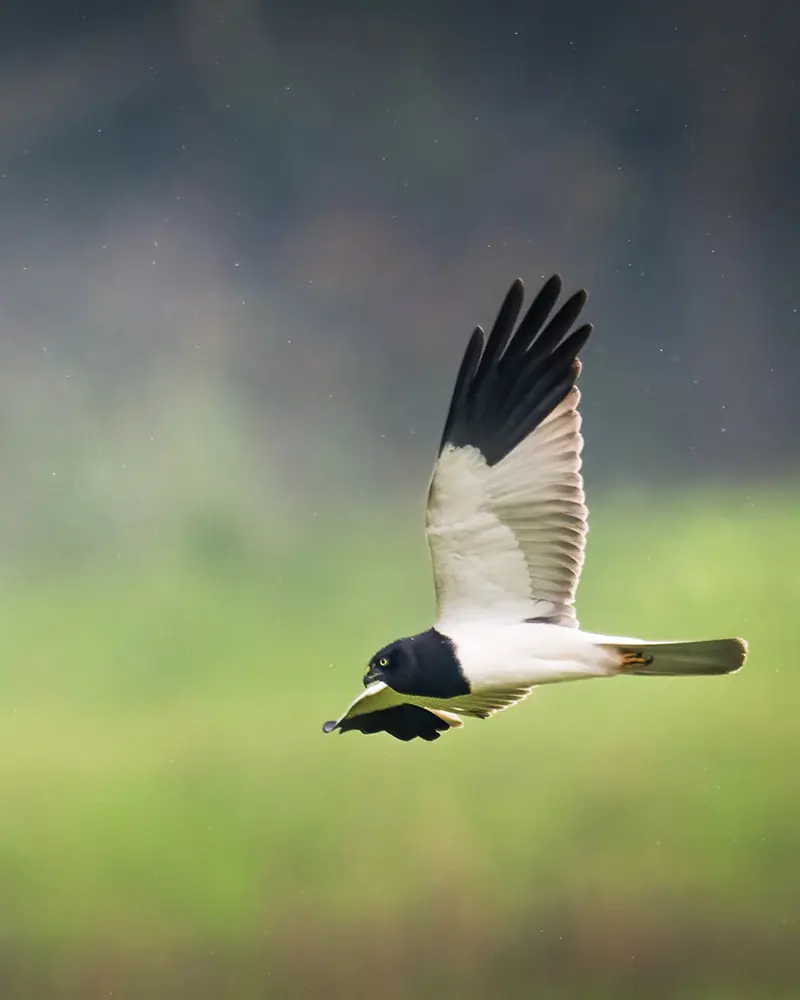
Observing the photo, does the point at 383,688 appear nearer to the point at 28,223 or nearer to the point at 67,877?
the point at 67,877

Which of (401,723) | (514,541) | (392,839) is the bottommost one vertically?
(392,839)

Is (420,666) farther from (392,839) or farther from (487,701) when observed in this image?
(392,839)

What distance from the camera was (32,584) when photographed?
219cm

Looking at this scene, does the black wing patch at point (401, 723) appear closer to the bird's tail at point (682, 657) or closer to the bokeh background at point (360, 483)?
the bokeh background at point (360, 483)

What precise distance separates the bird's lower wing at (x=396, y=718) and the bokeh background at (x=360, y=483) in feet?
0.31

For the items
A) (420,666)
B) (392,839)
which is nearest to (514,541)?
(420,666)

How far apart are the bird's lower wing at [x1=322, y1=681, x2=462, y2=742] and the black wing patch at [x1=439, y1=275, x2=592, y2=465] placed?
1.42ft

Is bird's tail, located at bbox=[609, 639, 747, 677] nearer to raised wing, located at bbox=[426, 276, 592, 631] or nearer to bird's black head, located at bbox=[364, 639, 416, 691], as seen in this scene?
raised wing, located at bbox=[426, 276, 592, 631]

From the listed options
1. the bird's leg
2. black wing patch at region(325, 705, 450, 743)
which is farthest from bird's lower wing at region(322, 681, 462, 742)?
the bird's leg

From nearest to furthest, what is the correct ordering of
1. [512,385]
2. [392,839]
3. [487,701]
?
[512,385] → [487,701] → [392,839]

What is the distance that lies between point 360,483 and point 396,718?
41cm

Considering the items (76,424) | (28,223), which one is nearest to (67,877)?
(76,424)

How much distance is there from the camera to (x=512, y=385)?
1.70 meters

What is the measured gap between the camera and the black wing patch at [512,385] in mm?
1670
